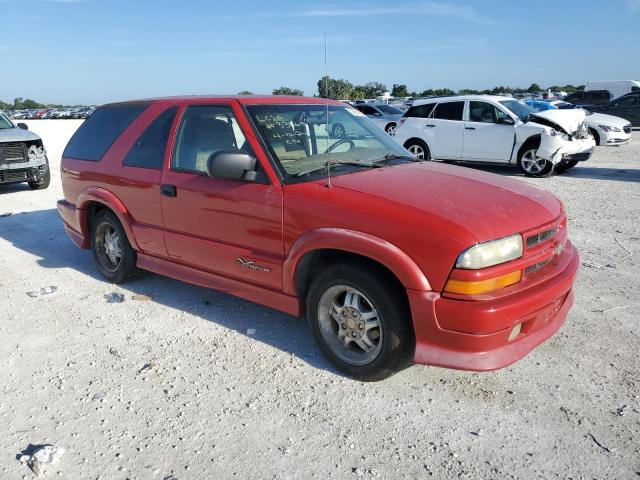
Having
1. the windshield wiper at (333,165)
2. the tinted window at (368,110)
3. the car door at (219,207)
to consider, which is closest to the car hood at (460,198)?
the windshield wiper at (333,165)

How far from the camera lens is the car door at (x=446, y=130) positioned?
1209 centimetres

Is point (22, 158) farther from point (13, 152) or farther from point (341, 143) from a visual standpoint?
point (341, 143)

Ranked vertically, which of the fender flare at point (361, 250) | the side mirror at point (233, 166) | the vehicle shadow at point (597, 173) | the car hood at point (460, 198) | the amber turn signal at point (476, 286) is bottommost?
the vehicle shadow at point (597, 173)

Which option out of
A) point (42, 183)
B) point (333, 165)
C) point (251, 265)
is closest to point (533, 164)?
point (333, 165)

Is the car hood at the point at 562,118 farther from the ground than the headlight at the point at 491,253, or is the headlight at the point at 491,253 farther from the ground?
the headlight at the point at 491,253

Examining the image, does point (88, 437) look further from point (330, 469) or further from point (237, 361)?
point (330, 469)

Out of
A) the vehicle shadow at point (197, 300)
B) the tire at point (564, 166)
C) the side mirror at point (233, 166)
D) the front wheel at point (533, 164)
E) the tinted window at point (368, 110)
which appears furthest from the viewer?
the tinted window at point (368, 110)

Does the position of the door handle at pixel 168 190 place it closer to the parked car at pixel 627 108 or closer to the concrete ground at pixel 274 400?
the concrete ground at pixel 274 400

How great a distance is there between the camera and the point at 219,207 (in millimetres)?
3883

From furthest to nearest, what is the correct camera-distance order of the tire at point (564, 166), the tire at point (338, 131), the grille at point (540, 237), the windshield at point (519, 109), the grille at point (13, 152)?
the windshield at point (519, 109) → the tire at point (564, 166) → the grille at point (13, 152) → the tire at point (338, 131) → the grille at point (540, 237)

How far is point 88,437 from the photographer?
2861 mm

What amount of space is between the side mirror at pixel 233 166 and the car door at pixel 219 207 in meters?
0.07

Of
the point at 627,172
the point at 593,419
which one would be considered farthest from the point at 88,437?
the point at 627,172

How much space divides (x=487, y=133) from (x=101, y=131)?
28.9ft
